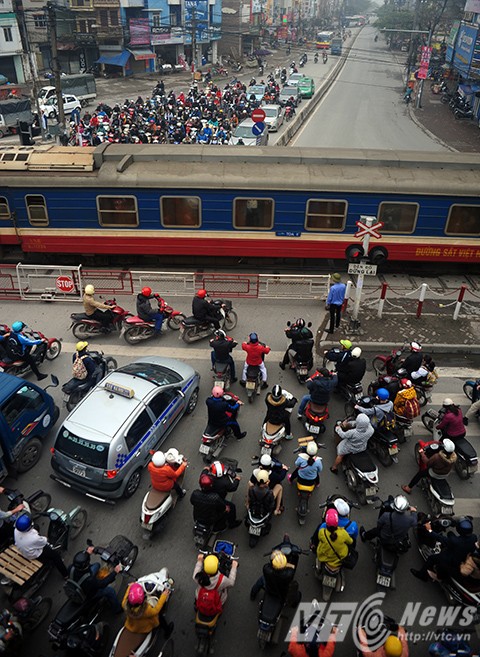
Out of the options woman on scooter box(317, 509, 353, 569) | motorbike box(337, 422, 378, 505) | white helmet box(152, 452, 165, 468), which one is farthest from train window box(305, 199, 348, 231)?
woman on scooter box(317, 509, 353, 569)

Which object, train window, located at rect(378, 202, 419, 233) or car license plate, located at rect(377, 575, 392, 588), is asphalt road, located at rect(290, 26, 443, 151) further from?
car license plate, located at rect(377, 575, 392, 588)

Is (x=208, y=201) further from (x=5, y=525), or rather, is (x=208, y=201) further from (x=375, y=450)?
(x=5, y=525)

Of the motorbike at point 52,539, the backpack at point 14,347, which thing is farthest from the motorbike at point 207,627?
the backpack at point 14,347

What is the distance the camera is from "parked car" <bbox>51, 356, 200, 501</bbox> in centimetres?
849

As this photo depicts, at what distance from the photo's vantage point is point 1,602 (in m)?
7.50

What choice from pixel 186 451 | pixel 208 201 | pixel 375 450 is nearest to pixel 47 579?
pixel 186 451

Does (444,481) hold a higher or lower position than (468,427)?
higher

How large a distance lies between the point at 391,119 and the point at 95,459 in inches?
1726

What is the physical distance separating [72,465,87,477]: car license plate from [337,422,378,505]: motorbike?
457 cm

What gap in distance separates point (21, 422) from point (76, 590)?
371 cm

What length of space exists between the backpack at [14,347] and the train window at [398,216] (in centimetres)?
1116

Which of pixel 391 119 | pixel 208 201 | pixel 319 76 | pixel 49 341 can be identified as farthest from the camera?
pixel 319 76

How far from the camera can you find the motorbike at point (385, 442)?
9.67 metres

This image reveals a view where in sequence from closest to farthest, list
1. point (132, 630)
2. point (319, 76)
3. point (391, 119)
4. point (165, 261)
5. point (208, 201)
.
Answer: point (132, 630) < point (208, 201) < point (165, 261) < point (391, 119) < point (319, 76)
